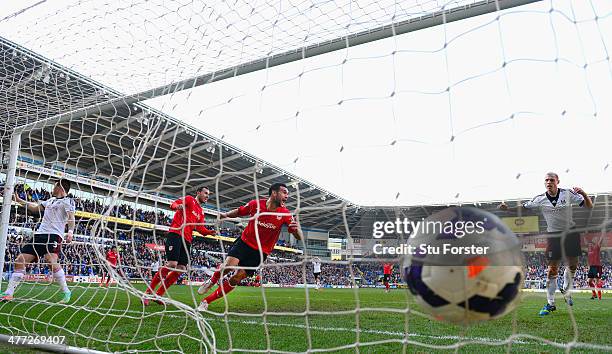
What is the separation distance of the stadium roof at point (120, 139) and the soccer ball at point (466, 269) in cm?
111

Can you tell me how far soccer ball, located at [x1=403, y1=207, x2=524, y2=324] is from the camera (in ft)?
6.25

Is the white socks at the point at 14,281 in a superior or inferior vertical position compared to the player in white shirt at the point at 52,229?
inferior

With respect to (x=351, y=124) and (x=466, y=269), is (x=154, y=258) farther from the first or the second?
(x=466, y=269)

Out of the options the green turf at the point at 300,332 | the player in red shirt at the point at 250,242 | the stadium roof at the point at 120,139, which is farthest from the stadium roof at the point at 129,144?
the green turf at the point at 300,332

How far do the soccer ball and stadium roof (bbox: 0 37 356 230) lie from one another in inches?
43.8

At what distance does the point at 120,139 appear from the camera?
512 cm

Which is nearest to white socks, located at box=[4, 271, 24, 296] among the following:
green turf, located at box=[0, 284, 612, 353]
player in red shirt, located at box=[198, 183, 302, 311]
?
green turf, located at box=[0, 284, 612, 353]

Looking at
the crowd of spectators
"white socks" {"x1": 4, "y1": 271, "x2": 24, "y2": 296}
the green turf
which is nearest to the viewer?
the green turf

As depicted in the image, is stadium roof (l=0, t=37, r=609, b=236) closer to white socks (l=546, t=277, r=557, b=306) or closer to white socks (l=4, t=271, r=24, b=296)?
white socks (l=546, t=277, r=557, b=306)

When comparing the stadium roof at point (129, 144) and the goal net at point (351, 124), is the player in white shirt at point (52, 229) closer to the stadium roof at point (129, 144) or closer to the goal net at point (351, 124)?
the goal net at point (351, 124)

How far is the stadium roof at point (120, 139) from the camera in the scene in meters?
3.70

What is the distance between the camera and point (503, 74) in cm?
280

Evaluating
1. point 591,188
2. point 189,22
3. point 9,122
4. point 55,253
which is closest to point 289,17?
point 189,22

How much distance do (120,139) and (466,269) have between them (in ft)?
14.2
